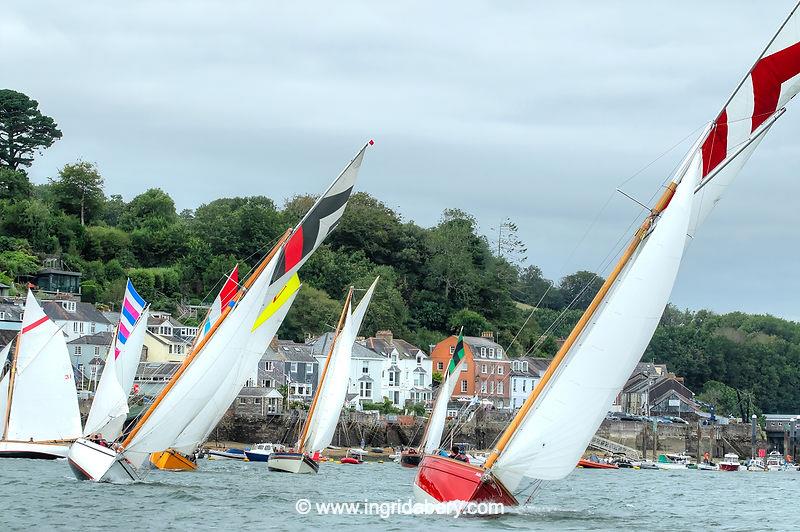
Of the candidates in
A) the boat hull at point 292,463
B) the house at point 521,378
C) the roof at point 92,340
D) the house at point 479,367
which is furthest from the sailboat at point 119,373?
the house at point 521,378

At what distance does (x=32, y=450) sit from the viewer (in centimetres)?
6438

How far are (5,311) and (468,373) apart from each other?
4793cm

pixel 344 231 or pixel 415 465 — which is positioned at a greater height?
pixel 344 231

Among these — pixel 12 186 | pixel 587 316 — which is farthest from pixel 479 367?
pixel 587 316

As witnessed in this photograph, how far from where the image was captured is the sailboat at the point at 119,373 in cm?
6025

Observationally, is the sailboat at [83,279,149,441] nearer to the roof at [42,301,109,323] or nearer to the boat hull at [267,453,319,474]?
the boat hull at [267,453,319,474]

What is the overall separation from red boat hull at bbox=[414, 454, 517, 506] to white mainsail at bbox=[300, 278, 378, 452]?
81.7 feet

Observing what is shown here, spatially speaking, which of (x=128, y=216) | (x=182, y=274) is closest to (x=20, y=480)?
(x=182, y=274)

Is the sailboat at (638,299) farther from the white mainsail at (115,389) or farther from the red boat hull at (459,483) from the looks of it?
the white mainsail at (115,389)

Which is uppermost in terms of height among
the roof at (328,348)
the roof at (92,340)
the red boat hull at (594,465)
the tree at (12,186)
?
the tree at (12,186)

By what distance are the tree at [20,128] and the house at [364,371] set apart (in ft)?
144

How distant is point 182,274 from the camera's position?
134 meters

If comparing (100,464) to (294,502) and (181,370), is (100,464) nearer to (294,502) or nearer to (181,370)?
(181,370)

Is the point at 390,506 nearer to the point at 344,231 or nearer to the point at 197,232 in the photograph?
the point at 197,232
